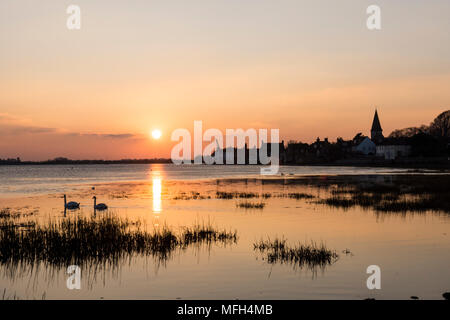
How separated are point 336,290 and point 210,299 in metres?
4.24

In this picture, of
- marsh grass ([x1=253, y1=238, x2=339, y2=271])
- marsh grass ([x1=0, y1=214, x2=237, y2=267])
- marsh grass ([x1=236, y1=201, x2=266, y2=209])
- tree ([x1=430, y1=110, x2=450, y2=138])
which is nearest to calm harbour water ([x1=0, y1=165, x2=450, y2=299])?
marsh grass ([x1=253, y1=238, x2=339, y2=271])

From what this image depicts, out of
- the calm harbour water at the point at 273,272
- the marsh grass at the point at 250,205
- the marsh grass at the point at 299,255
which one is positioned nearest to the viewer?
the calm harbour water at the point at 273,272

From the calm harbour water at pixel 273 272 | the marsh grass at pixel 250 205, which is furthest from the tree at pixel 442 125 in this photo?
the calm harbour water at pixel 273 272

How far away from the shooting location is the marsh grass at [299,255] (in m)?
17.6

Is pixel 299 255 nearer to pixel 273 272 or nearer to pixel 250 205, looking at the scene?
pixel 273 272

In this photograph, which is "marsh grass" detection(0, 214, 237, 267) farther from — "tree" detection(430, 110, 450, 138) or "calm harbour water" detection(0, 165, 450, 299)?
"tree" detection(430, 110, 450, 138)

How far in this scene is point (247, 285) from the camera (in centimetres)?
1505

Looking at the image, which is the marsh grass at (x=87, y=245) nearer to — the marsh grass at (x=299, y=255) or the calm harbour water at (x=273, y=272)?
the calm harbour water at (x=273, y=272)

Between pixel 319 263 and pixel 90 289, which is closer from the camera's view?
pixel 90 289

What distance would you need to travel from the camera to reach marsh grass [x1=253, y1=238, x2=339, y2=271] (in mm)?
17636
